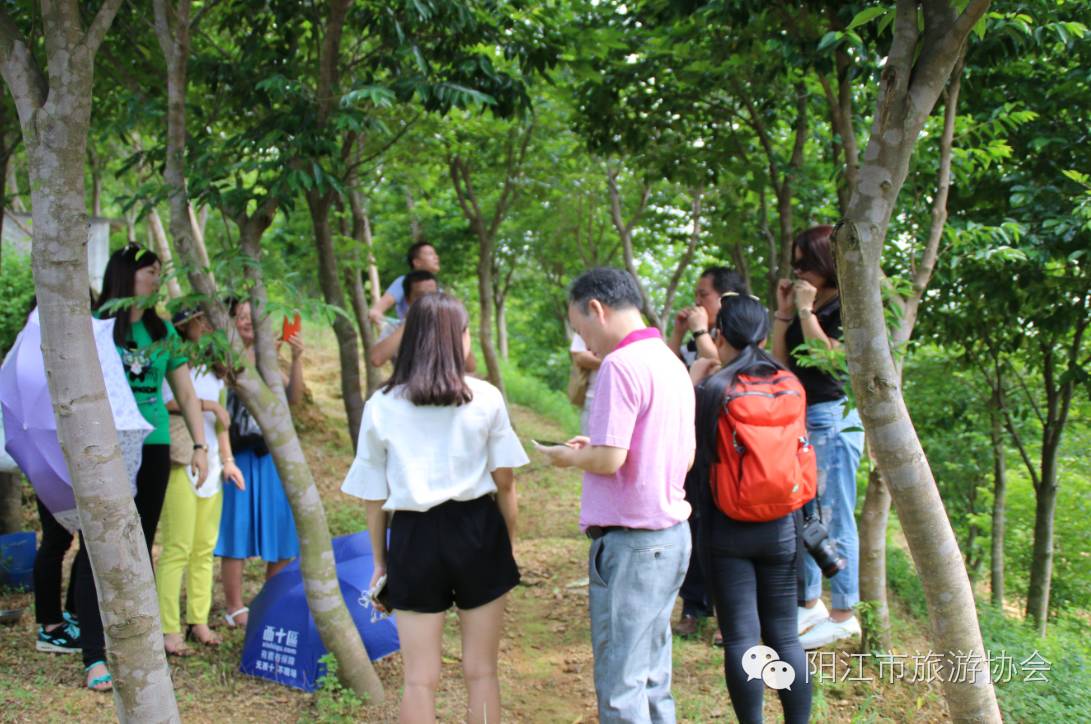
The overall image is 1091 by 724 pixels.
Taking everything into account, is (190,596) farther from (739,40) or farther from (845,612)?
(739,40)

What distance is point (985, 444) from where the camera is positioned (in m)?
10.5

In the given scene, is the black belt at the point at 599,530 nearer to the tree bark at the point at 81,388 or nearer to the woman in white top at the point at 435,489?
the woman in white top at the point at 435,489

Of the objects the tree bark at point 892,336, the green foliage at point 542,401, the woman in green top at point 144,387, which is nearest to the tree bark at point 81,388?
the woman in green top at point 144,387

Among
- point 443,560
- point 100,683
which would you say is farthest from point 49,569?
point 443,560

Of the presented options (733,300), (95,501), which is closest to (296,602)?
(95,501)

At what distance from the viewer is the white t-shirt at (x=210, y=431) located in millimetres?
4262

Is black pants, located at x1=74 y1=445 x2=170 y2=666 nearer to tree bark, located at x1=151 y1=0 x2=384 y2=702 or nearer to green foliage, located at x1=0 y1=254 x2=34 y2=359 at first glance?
tree bark, located at x1=151 y1=0 x2=384 y2=702

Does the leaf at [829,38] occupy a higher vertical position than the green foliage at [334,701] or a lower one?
higher

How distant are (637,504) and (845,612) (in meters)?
1.89

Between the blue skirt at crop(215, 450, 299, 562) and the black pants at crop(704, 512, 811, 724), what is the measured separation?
2526 millimetres

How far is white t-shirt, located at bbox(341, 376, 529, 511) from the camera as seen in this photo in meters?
2.91

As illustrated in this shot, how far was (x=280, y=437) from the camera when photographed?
365 cm

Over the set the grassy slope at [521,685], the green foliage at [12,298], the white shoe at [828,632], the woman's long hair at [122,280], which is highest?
the green foliage at [12,298]

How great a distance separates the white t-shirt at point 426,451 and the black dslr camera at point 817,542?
1267 millimetres
